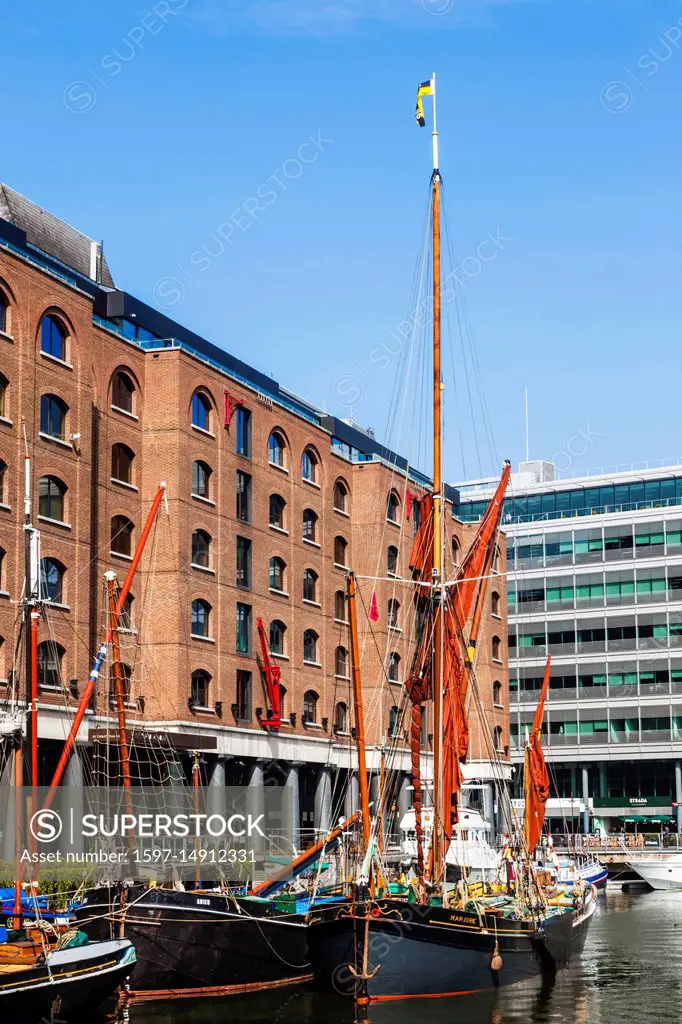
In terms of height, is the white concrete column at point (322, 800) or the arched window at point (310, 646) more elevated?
the arched window at point (310, 646)

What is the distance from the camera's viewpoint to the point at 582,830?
12369 centimetres

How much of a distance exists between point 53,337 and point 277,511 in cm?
2126

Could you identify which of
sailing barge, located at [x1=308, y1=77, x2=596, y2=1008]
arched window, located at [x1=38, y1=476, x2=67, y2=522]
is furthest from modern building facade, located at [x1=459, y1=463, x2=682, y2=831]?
arched window, located at [x1=38, y1=476, x2=67, y2=522]

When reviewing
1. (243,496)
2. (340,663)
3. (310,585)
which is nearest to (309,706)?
(340,663)

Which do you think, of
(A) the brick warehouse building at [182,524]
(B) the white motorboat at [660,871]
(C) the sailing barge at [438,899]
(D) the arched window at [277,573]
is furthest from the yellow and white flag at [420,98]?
(B) the white motorboat at [660,871]

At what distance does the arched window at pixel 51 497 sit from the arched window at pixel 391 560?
3424cm

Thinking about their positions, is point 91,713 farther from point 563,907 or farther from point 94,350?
point 563,907

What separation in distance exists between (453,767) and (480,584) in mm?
7243

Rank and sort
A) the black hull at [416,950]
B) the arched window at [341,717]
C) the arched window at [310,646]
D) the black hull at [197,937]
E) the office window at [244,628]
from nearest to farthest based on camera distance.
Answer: the black hull at [197,937]
the black hull at [416,950]
the office window at [244,628]
the arched window at [310,646]
the arched window at [341,717]

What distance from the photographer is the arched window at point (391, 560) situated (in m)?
89.5

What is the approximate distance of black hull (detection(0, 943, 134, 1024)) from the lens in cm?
3133

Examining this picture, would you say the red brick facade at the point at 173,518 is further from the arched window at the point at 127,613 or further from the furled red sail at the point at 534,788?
the furled red sail at the point at 534,788

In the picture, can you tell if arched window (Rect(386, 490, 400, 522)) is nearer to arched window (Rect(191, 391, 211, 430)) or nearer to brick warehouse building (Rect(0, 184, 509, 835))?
brick warehouse building (Rect(0, 184, 509, 835))

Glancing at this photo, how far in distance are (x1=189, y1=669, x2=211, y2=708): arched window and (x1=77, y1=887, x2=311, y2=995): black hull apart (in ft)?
79.5
